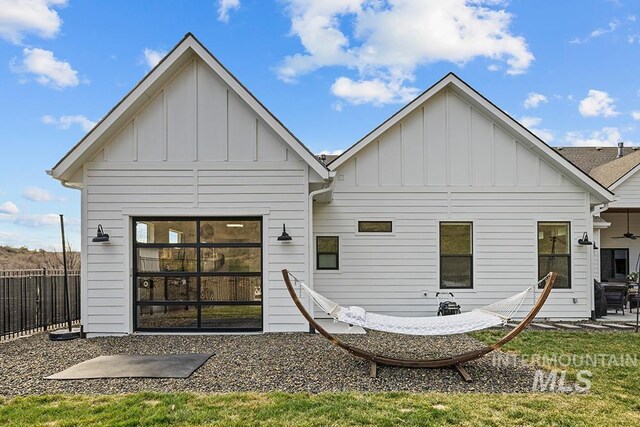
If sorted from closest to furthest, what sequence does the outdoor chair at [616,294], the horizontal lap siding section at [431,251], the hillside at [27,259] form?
the horizontal lap siding section at [431,251] < the outdoor chair at [616,294] < the hillside at [27,259]

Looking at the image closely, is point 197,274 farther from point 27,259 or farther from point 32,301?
point 27,259

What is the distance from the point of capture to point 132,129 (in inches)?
322

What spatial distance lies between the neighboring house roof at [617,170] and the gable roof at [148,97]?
1092 centimetres

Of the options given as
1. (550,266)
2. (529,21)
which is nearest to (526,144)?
(550,266)

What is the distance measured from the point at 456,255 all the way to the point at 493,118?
3352 millimetres

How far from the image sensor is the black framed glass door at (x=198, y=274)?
26.9ft

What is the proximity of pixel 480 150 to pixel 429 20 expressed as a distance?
415cm

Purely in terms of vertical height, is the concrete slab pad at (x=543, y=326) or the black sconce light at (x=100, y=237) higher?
the black sconce light at (x=100, y=237)

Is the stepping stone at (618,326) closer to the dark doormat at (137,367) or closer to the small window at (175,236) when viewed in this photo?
the dark doormat at (137,367)

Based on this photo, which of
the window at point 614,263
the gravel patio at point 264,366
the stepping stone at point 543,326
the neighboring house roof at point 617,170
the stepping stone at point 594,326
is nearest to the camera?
the gravel patio at point 264,366

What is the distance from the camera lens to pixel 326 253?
1027 centimetres

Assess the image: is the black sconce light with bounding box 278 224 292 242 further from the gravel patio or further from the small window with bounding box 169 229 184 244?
the small window with bounding box 169 229 184 244

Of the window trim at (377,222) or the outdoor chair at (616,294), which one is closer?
the window trim at (377,222)

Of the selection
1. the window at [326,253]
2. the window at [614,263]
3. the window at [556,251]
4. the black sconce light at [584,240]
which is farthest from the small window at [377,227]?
the window at [614,263]
